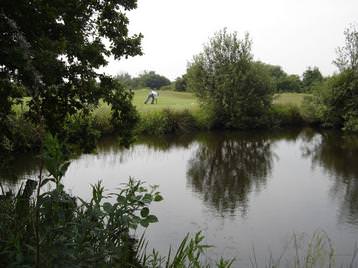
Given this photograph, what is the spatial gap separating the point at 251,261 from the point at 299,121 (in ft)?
101

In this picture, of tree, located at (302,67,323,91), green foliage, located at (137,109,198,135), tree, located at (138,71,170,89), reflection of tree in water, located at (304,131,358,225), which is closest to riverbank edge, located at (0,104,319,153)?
green foliage, located at (137,109,198,135)

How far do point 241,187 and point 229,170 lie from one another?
3113 millimetres

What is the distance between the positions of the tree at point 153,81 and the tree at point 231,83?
146ft

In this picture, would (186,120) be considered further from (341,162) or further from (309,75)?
(309,75)

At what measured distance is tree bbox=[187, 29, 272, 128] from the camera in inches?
1293

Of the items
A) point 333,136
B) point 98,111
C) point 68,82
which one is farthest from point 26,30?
point 333,136

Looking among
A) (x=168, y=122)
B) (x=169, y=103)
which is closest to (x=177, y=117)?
(x=168, y=122)

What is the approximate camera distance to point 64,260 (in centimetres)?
226

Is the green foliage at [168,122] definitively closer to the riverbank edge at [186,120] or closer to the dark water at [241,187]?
the riverbank edge at [186,120]

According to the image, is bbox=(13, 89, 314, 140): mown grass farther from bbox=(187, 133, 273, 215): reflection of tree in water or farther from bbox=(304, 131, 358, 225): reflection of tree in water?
bbox=(304, 131, 358, 225): reflection of tree in water

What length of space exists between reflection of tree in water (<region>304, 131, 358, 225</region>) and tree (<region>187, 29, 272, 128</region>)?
5.79 m

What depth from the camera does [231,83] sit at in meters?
32.9

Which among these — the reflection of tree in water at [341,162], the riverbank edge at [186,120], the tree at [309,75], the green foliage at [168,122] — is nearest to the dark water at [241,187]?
the reflection of tree in water at [341,162]

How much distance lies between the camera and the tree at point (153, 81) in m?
79.1
